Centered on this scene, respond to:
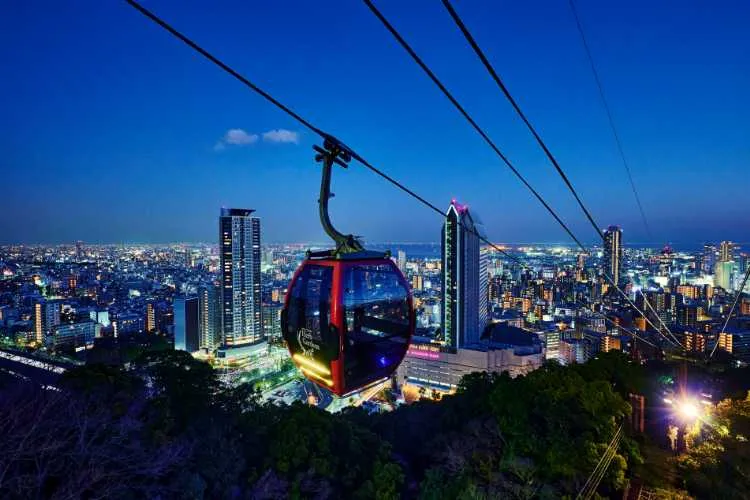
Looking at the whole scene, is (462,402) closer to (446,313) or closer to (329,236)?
(329,236)

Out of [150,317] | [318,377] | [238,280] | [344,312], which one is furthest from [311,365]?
[150,317]

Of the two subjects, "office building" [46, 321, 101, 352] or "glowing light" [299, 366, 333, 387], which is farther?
"office building" [46, 321, 101, 352]

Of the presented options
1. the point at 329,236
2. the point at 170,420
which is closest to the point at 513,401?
the point at 329,236

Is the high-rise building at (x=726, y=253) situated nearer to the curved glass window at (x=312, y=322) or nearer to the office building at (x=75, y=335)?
the curved glass window at (x=312, y=322)

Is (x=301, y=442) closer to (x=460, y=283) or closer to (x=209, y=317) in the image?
(x=209, y=317)

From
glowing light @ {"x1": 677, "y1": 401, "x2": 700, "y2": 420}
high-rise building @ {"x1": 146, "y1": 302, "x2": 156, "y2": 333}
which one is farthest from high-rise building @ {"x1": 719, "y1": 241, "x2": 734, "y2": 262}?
high-rise building @ {"x1": 146, "y1": 302, "x2": 156, "y2": 333}

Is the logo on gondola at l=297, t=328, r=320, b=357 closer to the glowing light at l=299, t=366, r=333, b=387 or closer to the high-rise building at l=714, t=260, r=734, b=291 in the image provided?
the glowing light at l=299, t=366, r=333, b=387
